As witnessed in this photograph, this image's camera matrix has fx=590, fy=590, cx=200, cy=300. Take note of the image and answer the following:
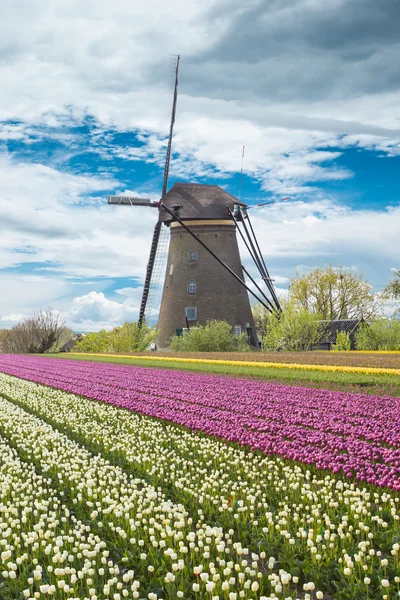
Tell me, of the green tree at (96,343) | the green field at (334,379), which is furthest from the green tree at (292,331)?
the green field at (334,379)

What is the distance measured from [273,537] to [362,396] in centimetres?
1104

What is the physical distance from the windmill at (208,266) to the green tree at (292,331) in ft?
8.02

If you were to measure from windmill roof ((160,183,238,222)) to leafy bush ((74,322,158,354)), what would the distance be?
1021 centimetres

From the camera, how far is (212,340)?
1773 inches

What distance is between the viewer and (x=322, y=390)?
60.1 feet

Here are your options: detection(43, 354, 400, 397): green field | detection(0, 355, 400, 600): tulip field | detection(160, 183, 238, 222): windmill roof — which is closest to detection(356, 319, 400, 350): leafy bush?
detection(160, 183, 238, 222): windmill roof

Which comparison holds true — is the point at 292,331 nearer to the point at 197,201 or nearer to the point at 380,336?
the point at 380,336

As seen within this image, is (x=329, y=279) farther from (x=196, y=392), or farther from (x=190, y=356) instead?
(x=196, y=392)

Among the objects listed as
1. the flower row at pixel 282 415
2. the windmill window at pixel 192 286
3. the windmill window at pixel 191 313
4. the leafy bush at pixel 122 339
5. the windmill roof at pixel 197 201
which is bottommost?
the flower row at pixel 282 415

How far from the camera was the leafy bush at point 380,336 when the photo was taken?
48.0 metres

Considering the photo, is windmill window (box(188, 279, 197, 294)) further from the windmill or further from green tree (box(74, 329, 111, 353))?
green tree (box(74, 329, 111, 353))

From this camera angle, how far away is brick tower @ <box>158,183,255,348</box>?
162 feet

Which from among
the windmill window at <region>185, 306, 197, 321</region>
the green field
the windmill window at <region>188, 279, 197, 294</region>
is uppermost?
the windmill window at <region>188, 279, 197, 294</region>

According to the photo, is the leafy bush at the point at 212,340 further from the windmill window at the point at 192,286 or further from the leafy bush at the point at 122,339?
the leafy bush at the point at 122,339
